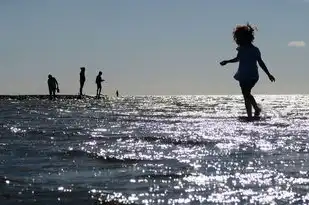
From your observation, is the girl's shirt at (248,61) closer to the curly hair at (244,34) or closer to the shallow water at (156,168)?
the curly hair at (244,34)

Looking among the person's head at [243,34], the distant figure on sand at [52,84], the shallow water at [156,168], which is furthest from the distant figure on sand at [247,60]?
the distant figure on sand at [52,84]

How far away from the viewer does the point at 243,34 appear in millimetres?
11742

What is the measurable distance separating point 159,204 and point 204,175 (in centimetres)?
92

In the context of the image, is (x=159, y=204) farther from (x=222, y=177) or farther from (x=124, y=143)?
(x=124, y=143)

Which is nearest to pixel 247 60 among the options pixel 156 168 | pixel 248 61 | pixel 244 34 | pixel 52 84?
pixel 248 61

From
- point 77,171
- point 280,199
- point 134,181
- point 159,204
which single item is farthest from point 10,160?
point 280,199

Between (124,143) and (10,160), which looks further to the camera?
(124,143)

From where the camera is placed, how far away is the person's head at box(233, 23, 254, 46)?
11656 mm

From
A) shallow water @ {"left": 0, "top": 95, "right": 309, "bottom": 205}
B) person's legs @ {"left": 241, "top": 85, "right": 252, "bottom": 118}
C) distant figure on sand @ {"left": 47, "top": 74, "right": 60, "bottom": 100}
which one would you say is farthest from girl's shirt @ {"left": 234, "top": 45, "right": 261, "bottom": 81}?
distant figure on sand @ {"left": 47, "top": 74, "right": 60, "bottom": 100}

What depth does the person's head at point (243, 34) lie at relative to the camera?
11.7 meters

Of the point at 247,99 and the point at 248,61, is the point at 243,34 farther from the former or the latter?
the point at 247,99

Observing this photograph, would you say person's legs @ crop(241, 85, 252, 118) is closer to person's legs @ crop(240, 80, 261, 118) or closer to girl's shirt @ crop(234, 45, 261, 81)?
person's legs @ crop(240, 80, 261, 118)

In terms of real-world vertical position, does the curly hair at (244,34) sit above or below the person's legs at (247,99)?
above

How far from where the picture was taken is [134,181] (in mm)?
3664
